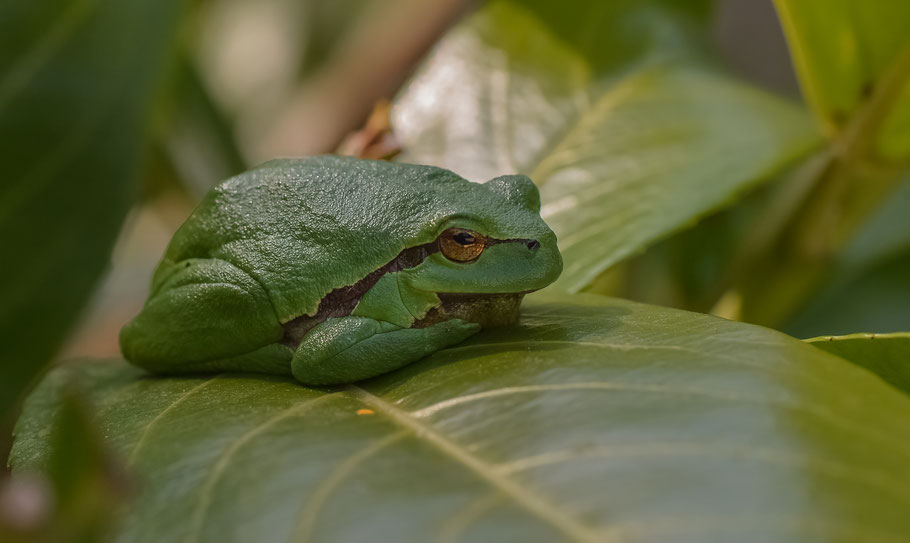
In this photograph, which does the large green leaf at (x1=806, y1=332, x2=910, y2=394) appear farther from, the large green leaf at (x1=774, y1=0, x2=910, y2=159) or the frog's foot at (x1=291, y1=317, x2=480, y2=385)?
the large green leaf at (x1=774, y1=0, x2=910, y2=159)

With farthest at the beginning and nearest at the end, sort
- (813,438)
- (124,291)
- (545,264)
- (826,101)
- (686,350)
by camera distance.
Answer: (124,291), (826,101), (545,264), (686,350), (813,438)

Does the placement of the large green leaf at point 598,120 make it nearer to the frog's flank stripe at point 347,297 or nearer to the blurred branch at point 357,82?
the frog's flank stripe at point 347,297

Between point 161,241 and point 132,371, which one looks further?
point 161,241

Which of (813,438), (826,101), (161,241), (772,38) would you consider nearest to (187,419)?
(813,438)

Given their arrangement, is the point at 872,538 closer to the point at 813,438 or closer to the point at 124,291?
the point at 813,438

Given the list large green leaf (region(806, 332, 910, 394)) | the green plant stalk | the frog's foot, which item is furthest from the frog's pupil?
the green plant stalk

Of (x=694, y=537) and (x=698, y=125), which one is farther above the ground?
(x=698, y=125)
